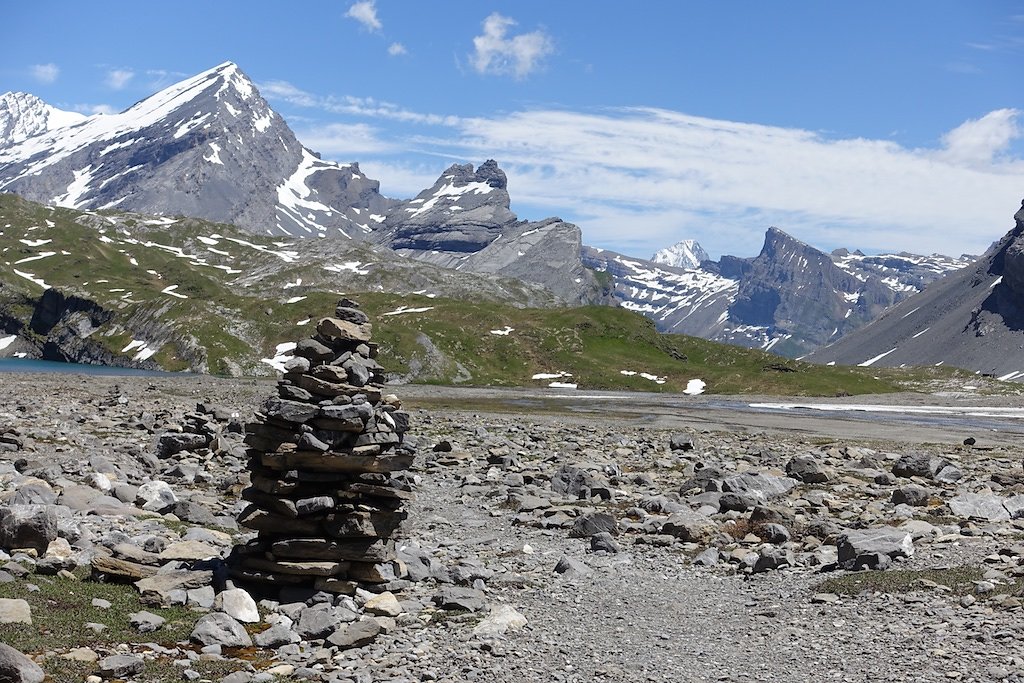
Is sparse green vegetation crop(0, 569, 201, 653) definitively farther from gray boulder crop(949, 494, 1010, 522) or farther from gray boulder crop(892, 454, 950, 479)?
gray boulder crop(892, 454, 950, 479)

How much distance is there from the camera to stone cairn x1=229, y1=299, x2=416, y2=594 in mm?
18969

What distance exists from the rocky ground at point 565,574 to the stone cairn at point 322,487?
69 cm

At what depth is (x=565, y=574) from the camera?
2178 cm

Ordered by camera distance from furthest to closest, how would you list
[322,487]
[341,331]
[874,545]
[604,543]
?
[604,543]
[874,545]
[341,331]
[322,487]

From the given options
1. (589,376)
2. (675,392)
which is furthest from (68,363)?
(675,392)

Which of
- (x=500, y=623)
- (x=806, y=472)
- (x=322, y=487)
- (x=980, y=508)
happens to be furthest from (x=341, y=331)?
(x=806, y=472)

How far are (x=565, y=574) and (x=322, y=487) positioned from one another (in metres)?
6.74

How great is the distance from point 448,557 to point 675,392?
491 ft

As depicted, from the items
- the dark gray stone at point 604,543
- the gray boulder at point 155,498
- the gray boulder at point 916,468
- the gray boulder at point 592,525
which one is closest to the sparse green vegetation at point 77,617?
the gray boulder at point 155,498

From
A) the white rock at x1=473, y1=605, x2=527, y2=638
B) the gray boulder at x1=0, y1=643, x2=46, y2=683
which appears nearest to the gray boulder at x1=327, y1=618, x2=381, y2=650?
the white rock at x1=473, y1=605, x2=527, y2=638

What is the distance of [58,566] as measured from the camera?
17.9 metres

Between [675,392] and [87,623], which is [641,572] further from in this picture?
[675,392]

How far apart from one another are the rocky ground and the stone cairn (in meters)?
0.69

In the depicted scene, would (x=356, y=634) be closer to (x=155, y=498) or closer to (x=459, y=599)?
(x=459, y=599)
